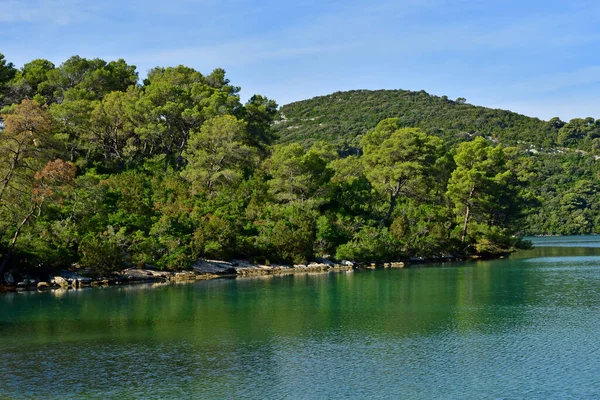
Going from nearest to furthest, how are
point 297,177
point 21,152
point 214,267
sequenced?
point 21,152
point 214,267
point 297,177

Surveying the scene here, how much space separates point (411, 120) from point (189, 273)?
422 feet

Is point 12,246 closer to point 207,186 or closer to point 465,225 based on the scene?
point 207,186

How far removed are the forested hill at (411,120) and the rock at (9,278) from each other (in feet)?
334

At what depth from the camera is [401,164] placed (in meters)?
68.0

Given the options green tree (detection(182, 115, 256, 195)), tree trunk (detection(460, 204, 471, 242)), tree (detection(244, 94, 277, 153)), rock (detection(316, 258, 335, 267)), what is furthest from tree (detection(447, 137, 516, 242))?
green tree (detection(182, 115, 256, 195))

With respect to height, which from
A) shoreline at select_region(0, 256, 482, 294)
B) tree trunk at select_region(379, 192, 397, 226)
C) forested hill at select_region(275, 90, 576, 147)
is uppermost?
forested hill at select_region(275, 90, 576, 147)

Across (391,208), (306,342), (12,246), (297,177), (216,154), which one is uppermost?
(216,154)

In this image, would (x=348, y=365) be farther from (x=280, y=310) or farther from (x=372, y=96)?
(x=372, y=96)

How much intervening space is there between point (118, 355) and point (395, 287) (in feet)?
78.0

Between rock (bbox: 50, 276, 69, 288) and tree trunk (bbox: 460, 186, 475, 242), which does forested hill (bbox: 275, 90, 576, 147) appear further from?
rock (bbox: 50, 276, 69, 288)

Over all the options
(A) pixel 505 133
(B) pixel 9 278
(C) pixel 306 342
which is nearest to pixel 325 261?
(B) pixel 9 278

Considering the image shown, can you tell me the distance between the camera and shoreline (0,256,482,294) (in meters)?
43.5

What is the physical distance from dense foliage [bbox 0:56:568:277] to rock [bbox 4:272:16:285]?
0.93 meters

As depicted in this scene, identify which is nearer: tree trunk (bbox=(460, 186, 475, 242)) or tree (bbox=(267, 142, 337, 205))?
tree (bbox=(267, 142, 337, 205))
